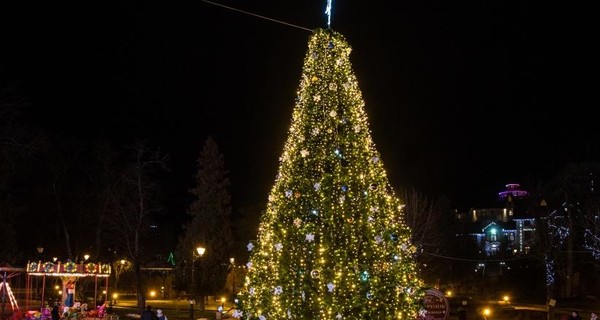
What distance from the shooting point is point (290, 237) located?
39.5 feet

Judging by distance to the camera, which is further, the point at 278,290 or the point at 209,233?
the point at 209,233

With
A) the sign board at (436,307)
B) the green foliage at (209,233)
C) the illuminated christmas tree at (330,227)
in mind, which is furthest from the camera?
the green foliage at (209,233)

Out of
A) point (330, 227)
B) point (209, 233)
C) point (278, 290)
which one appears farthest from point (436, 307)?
point (209, 233)

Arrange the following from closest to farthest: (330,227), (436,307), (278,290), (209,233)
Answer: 1. (278,290)
2. (330,227)
3. (436,307)
4. (209,233)

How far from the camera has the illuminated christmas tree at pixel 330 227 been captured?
459 inches

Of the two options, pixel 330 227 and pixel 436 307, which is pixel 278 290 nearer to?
pixel 330 227

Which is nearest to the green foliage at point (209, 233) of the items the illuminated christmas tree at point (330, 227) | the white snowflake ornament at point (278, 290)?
the illuminated christmas tree at point (330, 227)

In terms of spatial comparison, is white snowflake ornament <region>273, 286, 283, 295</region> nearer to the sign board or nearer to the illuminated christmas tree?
the illuminated christmas tree

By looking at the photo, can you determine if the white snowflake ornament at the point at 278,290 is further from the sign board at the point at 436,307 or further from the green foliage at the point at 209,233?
the green foliage at the point at 209,233

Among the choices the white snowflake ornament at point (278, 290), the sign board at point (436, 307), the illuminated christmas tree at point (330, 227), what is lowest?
the sign board at point (436, 307)

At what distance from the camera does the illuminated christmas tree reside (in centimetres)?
1166

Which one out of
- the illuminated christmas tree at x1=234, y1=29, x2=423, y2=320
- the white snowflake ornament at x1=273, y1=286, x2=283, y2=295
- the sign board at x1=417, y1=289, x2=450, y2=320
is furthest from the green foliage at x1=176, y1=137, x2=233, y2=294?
the white snowflake ornament at x1=273, y1=286, x2=283, y2=295

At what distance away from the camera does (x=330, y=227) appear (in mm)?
11953

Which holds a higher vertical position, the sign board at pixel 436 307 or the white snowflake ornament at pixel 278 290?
the white snowflake ornament at pixel 278 290
